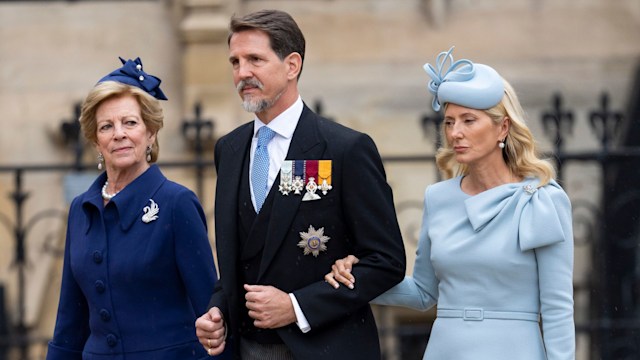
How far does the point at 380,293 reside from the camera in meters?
4.71

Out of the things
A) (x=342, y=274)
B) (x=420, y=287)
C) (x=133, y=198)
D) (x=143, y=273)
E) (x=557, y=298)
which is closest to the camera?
(x=557, y=298)

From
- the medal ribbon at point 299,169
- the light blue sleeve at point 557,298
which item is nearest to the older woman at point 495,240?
the light blue sleeve at point 557,298

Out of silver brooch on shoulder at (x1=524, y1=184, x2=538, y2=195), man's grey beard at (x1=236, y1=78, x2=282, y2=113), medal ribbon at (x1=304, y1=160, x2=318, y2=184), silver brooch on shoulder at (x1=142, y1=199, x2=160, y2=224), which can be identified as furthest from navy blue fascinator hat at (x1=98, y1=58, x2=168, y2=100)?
silver brooch on shoulder at (x1=524, y1=184, x2=538, y2=195)

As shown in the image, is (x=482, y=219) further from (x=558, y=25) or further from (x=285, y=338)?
(x=558, y=25)

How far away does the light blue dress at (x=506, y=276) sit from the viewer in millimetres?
4543

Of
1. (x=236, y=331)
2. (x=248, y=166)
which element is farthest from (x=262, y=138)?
(x=236, y=331)

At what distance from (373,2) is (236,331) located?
5.00 metres

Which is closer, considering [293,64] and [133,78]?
[293,64]

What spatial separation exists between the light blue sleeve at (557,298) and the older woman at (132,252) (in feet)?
3.87

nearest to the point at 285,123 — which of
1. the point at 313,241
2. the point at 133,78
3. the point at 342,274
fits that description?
the point at 313,241

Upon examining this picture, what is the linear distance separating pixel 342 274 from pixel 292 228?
223 mm

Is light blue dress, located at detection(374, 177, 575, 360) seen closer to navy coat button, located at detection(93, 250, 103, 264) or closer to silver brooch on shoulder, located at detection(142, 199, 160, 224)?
silver brooch on shoulder, located at detection(142, 199, 160, 224)

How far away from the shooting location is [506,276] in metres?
4.60

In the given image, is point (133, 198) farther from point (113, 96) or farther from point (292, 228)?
point (292, 228)
